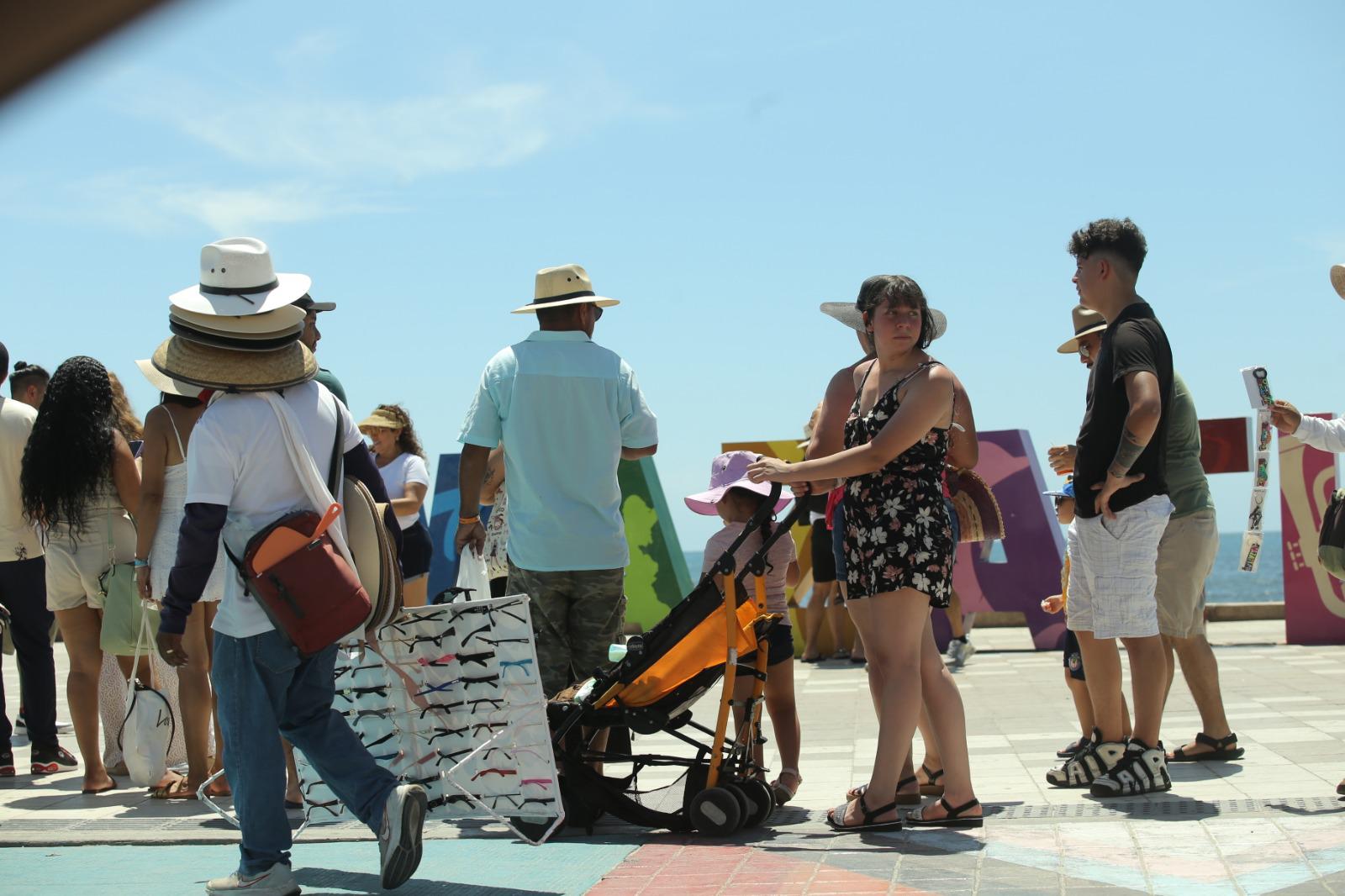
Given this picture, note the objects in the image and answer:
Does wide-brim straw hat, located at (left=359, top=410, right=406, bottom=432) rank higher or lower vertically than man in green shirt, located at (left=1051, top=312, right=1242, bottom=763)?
higher

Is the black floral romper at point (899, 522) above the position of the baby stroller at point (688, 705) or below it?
above

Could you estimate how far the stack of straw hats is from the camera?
4.21m

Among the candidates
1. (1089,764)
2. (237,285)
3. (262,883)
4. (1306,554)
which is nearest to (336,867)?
(262,883)

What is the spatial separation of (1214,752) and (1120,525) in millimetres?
1424

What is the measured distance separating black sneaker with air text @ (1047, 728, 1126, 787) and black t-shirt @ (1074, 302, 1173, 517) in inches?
36.8

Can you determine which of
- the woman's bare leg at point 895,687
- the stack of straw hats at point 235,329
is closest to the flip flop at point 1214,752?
the woman's bare leg at point 895,687

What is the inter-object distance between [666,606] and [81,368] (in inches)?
291

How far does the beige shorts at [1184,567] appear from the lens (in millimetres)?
5934

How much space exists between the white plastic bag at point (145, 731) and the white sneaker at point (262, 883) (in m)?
1.93

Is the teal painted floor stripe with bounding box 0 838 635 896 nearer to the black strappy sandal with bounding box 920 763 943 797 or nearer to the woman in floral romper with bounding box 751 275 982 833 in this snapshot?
the woman in floral romper with bounding box 751 275 982 833

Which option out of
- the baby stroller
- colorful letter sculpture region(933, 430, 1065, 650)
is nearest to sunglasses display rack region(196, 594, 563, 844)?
the baby stroller

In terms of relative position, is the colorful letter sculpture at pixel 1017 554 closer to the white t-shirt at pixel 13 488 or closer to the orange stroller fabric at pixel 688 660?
the orange stroller fabric at pixel 688 660

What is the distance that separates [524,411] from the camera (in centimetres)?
564

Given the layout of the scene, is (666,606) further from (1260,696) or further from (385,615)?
(385,615)
